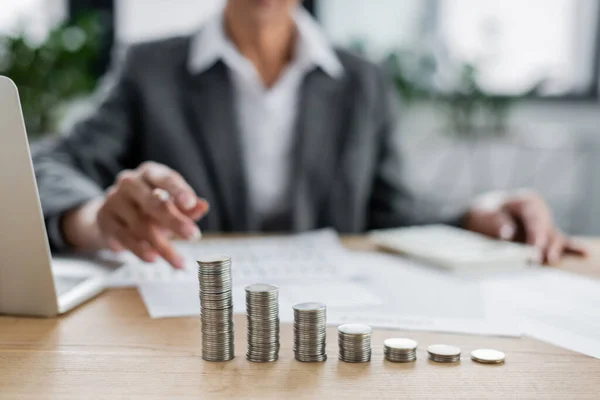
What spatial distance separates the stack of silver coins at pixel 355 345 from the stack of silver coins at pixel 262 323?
0.06 meters

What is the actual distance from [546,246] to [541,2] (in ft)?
7.90

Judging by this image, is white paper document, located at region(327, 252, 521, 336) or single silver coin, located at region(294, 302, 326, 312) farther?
white paper document, located at region(327, 252, 521, 336)

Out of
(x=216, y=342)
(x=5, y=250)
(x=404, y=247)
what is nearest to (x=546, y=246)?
(x=404, y=247)

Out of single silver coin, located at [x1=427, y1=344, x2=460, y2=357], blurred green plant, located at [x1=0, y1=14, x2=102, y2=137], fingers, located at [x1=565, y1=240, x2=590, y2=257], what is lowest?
fingers, located at [x1=565, y1=240, x2=590, y2=257]

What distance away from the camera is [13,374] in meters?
0.58

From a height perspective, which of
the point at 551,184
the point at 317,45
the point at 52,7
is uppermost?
the point at 52,7

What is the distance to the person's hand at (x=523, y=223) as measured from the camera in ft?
3.83

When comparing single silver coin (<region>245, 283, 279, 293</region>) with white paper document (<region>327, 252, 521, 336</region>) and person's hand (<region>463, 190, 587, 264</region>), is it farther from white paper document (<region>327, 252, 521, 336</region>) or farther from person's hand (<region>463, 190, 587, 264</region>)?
person's hand (<region>463, 190, 587, 264</region>)

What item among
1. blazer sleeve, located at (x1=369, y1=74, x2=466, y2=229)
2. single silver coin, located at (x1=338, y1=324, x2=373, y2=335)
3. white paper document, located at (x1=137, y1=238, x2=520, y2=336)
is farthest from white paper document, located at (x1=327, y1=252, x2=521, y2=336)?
blazer sleeve, located at (x1=369, y1=74, x2=466, y2=229)

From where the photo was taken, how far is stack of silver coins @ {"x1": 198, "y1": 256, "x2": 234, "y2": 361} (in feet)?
1.98

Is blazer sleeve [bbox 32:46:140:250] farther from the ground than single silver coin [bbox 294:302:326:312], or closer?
farther from the ground

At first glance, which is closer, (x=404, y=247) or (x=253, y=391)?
(x=253, y=391)

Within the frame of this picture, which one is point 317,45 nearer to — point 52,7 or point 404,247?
point 404,247

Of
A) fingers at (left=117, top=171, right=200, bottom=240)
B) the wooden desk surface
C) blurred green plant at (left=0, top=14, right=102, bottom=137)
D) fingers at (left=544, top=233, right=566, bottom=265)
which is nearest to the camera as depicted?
the wooden desk surface
